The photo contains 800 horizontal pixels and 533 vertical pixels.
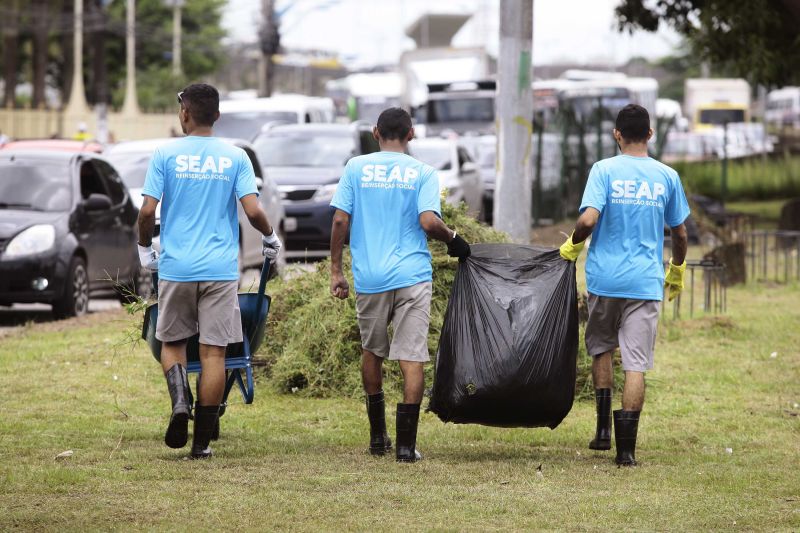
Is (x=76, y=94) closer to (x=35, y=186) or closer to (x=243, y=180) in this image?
(x=35, y=186)

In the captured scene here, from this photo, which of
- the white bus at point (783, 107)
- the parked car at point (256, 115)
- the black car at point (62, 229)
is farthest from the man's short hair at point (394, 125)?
the white bus at point (783, 107)

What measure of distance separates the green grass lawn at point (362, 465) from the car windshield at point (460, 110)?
22298 mm

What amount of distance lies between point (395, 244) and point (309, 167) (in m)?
12.4

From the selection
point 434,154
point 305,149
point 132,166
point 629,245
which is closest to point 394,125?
point 629,245

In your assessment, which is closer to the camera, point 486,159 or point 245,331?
→ point 245,331

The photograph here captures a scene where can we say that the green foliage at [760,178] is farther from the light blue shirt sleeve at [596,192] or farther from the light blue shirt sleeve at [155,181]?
the light blue shirt sleeve at [155,181]

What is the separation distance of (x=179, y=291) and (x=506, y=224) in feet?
20.6

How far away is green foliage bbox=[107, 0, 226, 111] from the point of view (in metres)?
66.0

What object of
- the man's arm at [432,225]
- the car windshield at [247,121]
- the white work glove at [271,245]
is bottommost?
the white work glove at [271,245]

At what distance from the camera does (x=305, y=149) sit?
19.2 meters

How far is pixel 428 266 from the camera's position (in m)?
6.66

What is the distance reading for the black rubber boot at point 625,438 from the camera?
659 cm

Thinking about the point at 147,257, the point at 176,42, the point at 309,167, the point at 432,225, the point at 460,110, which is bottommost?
the point at 147,257

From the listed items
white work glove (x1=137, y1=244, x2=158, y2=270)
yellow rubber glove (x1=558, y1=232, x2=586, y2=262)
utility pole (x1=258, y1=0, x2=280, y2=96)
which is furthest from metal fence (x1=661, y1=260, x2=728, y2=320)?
utility pole (x1=258, y1=0, x2=280, y2=96)
